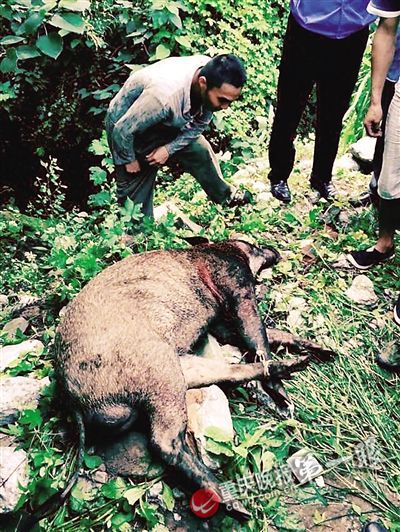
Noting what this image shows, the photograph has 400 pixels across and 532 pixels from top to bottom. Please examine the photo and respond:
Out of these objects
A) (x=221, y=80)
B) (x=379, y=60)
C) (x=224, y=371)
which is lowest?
(x=224, y=371)

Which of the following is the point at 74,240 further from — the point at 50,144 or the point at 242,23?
the point at 242,23

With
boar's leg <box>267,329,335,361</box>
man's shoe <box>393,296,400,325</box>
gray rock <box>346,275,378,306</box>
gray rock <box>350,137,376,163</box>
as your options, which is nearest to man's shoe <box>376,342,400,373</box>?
man's shoe <box>393,296,400,325</box>

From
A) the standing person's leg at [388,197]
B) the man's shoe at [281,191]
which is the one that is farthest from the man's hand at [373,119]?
the man's shoe at [281,191]

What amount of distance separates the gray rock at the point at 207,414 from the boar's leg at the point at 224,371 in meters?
0.06

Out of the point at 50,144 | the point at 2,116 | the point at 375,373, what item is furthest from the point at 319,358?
the point at 2,116

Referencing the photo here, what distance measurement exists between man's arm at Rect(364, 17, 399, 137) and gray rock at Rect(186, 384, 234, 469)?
2063 mm

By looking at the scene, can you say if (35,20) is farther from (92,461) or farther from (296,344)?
(92,461)

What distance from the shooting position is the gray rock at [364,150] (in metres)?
5.67

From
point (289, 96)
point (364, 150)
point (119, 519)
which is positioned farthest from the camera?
point (364, 150)

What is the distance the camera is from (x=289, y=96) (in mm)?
4617

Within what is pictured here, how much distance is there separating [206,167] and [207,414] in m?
2.48

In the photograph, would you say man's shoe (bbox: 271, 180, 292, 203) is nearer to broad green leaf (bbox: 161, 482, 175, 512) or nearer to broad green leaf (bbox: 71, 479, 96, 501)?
broad green leaf (bbox: 161, 482, 175, 512)

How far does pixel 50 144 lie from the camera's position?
690cm

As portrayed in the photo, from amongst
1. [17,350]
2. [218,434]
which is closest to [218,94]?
[17,350]
